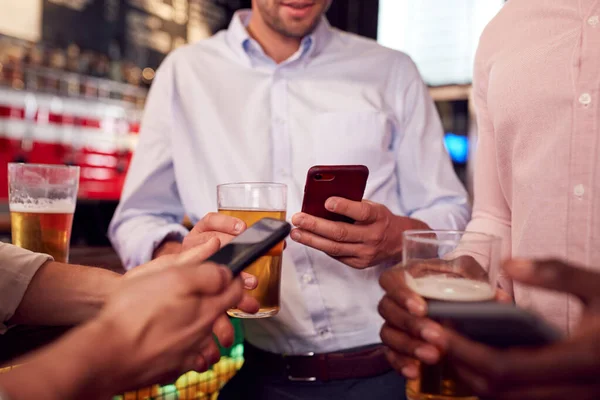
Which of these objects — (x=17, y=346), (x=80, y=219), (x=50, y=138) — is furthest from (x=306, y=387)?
(x=50, y=138)

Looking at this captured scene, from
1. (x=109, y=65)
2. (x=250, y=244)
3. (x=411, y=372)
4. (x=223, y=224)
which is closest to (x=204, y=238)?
(x=223, y=224)

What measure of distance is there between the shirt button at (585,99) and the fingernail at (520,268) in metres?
0.67

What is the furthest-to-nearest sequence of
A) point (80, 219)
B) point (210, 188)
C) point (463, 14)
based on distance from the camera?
1. point (463, 14)
2. point (80, 219)
3. point (210, 188)

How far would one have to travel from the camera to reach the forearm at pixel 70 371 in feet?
1.92

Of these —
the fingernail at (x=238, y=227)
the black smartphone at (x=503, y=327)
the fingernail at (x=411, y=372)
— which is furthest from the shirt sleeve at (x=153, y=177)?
the black smartphone at (x=503, y=327)

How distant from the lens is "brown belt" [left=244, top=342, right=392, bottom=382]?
4.95ft

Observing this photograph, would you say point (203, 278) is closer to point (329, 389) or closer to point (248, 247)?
point (248, 247)

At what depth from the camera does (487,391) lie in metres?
0.53

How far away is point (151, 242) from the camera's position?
1.57m

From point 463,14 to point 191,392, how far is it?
15.0 ft

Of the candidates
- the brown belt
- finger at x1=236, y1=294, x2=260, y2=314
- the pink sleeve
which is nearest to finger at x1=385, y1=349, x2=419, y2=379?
finger at x1=236, y1=294, x2=260, y2=314

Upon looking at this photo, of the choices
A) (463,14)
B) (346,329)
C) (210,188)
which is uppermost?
(463,14)

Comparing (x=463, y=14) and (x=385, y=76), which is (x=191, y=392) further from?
(x=463, y=14)

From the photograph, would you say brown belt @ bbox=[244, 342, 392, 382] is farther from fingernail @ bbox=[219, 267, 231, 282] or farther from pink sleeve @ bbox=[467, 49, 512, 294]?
fingernail @ bbox=[219, 267, 231, 282]
